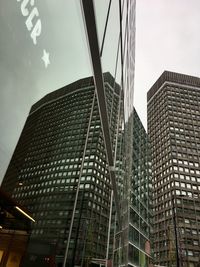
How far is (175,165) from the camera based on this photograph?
259 ft

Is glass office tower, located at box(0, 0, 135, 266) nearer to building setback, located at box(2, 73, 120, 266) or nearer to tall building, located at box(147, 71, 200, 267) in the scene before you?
building setback, located at box(2, 73, 120, 266)

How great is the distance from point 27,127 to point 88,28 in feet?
3.95

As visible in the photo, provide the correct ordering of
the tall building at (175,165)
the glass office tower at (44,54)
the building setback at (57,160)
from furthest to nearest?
the tall building at (175,165) < the building setback at (57,160) < the glass office tower at (44,54)

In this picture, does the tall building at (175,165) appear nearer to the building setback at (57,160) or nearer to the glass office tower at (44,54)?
the building setback at (57,160)

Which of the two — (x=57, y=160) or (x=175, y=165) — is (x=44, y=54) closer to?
(x=57, y=160)

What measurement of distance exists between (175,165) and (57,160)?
263 feet

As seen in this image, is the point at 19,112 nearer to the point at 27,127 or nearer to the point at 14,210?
the point at 27,127

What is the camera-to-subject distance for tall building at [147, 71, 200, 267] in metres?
64.8

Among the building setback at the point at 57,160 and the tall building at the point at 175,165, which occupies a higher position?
the tall building at the point at 175,165

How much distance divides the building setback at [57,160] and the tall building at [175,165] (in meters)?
53.0

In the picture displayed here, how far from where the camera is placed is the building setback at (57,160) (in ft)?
8.80

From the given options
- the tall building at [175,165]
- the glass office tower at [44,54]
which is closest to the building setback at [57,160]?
the glass office tower at [44,54]

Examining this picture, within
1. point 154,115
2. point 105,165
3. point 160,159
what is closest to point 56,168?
point 105,165

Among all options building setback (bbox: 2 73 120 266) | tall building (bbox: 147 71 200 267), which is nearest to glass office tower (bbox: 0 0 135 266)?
building setback (bbox: 2 73 120 266)
